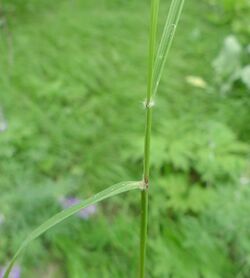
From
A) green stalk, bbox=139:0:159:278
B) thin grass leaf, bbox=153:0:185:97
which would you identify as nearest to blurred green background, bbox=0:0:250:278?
green stalk, bbox=139:0:159:278

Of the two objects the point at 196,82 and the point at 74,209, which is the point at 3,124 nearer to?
the point at 196,82

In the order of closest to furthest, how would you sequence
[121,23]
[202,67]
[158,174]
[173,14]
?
[173,14]
[158,174]
[202,67]
[121,23]

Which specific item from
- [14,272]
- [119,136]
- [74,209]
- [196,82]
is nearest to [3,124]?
[119,136]

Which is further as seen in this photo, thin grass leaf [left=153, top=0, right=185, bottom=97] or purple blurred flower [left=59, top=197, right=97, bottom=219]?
purple blurred flower [left=59, top=197, right=97, bottom=219]

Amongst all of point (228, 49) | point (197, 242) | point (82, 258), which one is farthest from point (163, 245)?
point (228, 49)

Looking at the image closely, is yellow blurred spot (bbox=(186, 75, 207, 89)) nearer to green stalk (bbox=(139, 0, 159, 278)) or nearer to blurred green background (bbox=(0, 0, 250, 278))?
blurred green background (bbox=(0, 0, 250, 278))

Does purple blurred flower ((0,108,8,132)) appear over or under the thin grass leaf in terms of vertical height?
over

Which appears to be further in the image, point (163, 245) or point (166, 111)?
point (166, 111)

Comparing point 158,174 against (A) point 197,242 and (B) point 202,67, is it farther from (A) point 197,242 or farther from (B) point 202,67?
(B) point 202,67
